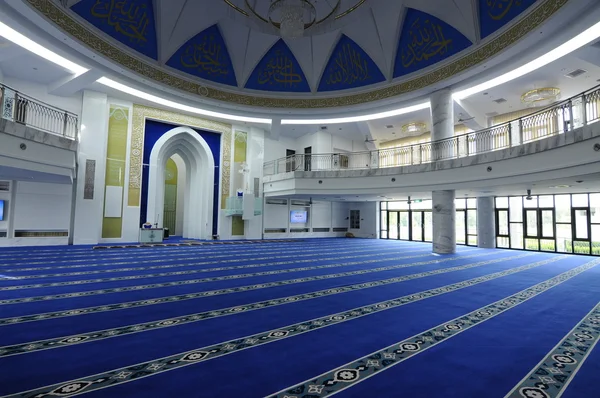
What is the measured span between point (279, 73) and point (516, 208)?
10.2m

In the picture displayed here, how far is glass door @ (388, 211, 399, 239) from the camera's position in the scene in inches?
656

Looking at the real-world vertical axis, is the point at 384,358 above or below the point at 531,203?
below

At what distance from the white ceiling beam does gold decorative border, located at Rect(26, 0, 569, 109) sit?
841 mm

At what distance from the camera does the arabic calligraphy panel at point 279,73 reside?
12.7m

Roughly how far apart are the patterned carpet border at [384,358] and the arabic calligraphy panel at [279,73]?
443 inches

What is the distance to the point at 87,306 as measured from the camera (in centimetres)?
366

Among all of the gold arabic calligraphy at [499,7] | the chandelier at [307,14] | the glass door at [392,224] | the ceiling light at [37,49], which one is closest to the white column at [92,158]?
the ceiling light at [37,49]

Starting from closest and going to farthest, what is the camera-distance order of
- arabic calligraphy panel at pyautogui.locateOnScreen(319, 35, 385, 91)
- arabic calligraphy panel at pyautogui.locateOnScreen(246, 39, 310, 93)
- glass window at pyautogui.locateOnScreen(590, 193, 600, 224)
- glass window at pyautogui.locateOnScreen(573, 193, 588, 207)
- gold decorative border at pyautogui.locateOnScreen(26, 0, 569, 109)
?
gold decorative border at pyautogui.locateOnScreen(26, 0, 569, 109), glass window at pyautogui.locateOnScreen(590, 193, 600, 224), glass window at pyautogui.locateOnScreen(573, 193, 588, 207), arabic calligraphy panel at pyautogui.locateOnScreen(319, 35, 385, 91), arabic calligraphy panel at pyautogui.locateOnScreen(246, 39, 310, 93)

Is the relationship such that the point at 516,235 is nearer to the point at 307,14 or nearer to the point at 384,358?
the point at 307,14

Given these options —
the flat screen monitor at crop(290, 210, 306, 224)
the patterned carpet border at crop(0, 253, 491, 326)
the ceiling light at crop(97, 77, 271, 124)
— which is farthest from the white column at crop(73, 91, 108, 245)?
the flat screen monitor at crop(290, 210, 306, 224)

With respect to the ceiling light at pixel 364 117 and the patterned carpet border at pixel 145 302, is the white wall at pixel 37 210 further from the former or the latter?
the ceiling light at pixel 364 117

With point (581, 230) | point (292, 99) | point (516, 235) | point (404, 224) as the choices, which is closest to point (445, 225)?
point (516, 235)

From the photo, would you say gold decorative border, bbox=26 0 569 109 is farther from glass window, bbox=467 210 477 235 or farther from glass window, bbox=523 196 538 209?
glass window, bbox=467 210 477 235

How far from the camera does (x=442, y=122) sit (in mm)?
10125
